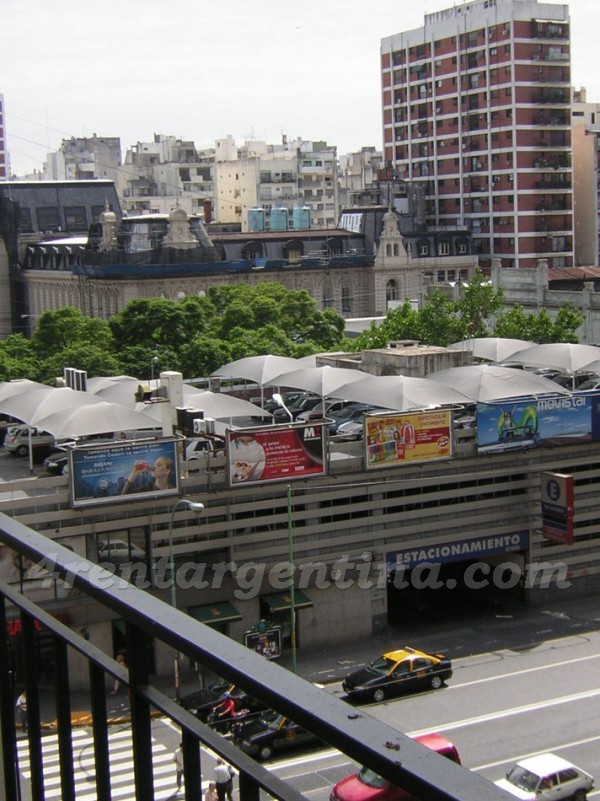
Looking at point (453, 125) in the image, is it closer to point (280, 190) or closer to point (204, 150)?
point (280, 190)

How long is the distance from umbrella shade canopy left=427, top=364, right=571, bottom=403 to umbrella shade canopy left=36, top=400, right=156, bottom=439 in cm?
950

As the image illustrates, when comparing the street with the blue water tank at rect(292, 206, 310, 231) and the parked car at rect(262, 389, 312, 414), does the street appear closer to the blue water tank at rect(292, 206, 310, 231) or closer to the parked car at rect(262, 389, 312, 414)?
the parked car at rect(262, 389, 312, 414)

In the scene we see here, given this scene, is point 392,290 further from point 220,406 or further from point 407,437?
point 407,437

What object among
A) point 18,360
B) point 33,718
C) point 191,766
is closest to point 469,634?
point 33,718

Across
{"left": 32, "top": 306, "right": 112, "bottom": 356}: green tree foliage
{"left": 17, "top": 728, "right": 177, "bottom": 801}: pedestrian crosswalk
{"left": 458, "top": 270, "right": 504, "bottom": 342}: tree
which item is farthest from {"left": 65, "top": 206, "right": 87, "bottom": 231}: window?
{"left": 17, "top": 728, "right": 177, "bottom": 801}: pedestrian crosswalk

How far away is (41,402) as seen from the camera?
→ 32.9m

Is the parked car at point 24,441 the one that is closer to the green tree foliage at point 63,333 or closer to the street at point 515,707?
the street at point 515,707

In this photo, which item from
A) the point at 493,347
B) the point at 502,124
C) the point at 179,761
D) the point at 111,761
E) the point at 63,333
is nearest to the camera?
the point at 179,761

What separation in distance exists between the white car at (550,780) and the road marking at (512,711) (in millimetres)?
4430

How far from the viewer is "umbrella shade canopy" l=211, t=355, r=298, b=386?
4022cm

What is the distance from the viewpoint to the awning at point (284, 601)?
92.0 ft

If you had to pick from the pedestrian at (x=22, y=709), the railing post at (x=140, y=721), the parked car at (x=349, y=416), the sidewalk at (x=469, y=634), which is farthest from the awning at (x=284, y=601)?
the railing post at (x=140, y=721)

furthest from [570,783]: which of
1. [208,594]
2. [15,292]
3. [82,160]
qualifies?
[82,160]

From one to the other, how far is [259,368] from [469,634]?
13.8 metres
